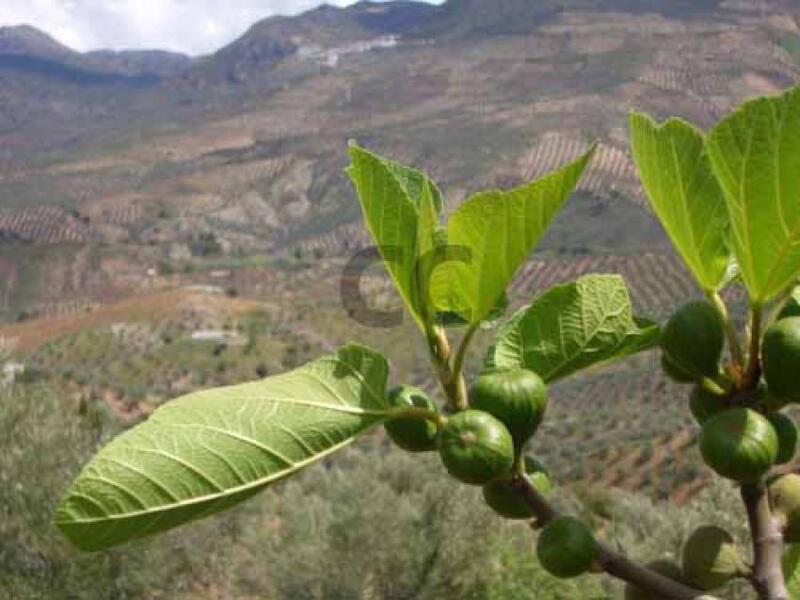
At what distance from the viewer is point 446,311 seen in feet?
3.48

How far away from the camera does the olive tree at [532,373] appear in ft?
2.76

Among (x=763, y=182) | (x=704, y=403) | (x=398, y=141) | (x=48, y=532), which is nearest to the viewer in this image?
(x=763, y=182)

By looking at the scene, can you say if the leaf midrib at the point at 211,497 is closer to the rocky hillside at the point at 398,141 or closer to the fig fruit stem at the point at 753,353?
the fig fruit stem at the point at 753,353

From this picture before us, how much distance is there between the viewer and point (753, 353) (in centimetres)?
97

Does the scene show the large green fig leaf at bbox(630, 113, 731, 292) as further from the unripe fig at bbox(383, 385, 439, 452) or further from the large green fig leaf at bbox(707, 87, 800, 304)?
the unripe fig at bbox(383, 385, 439, 452)

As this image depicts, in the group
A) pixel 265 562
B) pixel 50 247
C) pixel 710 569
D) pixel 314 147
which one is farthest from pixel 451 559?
pixel 314 147

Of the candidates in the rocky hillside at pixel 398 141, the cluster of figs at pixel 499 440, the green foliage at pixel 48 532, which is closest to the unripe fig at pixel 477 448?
the cluster of figs at pixel 499 440

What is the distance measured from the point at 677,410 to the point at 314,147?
85.1 meters

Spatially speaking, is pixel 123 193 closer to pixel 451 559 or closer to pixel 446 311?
pixel 451 559

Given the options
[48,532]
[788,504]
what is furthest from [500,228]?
[48,532]

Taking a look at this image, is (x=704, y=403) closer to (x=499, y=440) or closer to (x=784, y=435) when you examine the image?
(x=784, y=435)

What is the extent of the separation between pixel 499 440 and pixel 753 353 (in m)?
0.28

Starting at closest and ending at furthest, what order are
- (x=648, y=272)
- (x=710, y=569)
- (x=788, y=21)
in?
(x=710, y=569)
(x=648, y=272)
(x=788, y=21)

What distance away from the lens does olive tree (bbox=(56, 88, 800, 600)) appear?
841 mm
